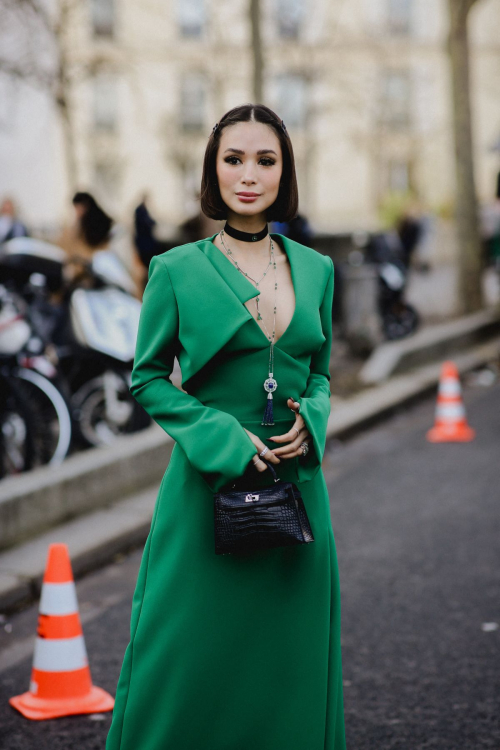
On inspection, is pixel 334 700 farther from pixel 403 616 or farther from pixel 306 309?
pixel 403 616

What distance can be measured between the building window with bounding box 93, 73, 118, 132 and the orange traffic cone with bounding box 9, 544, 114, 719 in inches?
1832

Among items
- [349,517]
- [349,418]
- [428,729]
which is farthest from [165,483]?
[349,418]

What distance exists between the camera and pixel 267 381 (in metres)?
2.50

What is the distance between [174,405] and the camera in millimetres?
2449

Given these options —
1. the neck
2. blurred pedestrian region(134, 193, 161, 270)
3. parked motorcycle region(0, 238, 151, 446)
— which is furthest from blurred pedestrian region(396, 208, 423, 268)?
the neck

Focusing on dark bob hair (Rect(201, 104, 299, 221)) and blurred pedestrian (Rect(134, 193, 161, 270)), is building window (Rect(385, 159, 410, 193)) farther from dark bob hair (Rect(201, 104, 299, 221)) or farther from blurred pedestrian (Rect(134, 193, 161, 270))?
dark bob hair (Rect(201, 104, 299, 221))

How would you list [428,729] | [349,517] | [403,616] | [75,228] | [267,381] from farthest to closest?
[75,228], [349,517], [403,616], [428,729], [267,381]

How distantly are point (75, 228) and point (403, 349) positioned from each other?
197 inches

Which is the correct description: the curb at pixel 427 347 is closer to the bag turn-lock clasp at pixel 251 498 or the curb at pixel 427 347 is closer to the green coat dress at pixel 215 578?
the green coat dress at pixel 215 578

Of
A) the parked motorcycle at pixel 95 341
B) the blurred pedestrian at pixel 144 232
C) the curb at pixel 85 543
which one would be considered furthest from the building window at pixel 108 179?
the curb at pixel 85 543

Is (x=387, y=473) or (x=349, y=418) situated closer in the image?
(x=387, y=473)

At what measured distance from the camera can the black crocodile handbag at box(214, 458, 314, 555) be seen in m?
2.38

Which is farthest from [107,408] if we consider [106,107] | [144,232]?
[106,107]

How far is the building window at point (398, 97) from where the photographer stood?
48.3m
